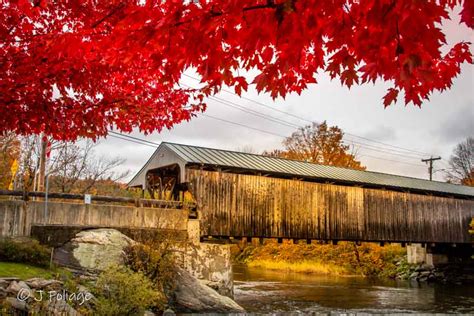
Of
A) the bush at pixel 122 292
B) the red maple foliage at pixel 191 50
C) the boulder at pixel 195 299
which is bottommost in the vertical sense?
the boulder at pixel 195 299

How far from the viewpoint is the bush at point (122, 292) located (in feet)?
29.9

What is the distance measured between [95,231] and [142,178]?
29.6 feet

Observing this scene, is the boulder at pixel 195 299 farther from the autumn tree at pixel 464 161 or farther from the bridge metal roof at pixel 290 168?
the autumn tree at pixel 464 161

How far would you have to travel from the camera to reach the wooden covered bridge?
707 inches

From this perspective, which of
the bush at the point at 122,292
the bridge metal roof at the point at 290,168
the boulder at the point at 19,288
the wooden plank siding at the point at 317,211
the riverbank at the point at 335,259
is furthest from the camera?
the riverbank at the point at 335,259

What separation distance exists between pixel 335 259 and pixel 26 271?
88.6ft

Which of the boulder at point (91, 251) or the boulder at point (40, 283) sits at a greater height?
the boulder at point (91, 251)

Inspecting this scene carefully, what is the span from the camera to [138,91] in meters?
7.06

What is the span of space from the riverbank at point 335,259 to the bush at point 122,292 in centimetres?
2340

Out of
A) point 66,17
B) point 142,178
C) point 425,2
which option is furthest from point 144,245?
point 425,2

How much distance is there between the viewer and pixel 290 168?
21109 mm

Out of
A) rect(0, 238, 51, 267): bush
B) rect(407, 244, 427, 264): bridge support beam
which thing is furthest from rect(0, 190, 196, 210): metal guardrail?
rect(407, 244, 427, 264): bridge support beam

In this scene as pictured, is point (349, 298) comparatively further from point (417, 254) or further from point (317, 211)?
point (417, 254)

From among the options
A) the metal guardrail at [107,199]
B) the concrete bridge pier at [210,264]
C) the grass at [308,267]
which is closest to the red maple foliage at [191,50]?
the metal guardrail at [107,199]
